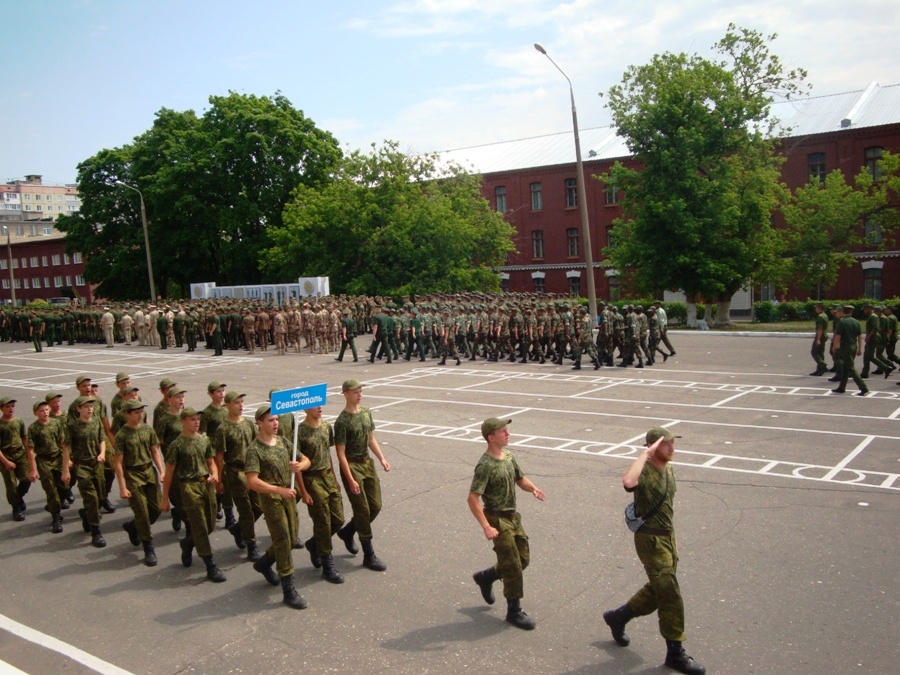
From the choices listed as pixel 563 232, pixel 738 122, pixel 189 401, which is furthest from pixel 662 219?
pixel 189 401

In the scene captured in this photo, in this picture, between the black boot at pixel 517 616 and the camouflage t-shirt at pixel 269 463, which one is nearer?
the black boot at pixel 517 616

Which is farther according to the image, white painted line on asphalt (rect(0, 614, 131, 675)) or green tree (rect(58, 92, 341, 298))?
green tree (rect(58, 92, 341, 298))

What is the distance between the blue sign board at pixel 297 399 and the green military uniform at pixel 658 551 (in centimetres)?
310

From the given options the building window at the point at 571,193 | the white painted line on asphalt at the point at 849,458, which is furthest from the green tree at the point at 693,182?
the white painted line on asphalt at the point at 849,458

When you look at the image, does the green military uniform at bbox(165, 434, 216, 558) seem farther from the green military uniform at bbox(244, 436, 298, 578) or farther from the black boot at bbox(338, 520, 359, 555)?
the black boot at bbox(338, 520, 359, 555)

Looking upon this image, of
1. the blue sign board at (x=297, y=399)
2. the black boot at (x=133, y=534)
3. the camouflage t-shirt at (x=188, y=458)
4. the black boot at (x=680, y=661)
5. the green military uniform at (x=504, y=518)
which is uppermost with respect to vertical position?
the blue sign board at (x=297, y=399)

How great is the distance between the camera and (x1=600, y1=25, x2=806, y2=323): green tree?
35.4m

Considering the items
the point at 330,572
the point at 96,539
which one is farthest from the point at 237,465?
the point at 96,539

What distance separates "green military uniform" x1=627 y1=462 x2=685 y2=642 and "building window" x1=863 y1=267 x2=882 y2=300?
45.0m

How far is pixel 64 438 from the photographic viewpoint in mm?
9547

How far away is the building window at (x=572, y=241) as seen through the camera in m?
55.6

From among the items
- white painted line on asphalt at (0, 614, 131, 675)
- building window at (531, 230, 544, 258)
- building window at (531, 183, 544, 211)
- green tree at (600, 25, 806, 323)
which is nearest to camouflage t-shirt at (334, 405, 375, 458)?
white painted line on asphalt at (0, 614, 131, 675)

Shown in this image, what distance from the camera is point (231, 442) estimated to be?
8.58 metres

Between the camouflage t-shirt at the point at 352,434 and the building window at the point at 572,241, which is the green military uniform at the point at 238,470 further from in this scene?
the building window at the point at 572,241
